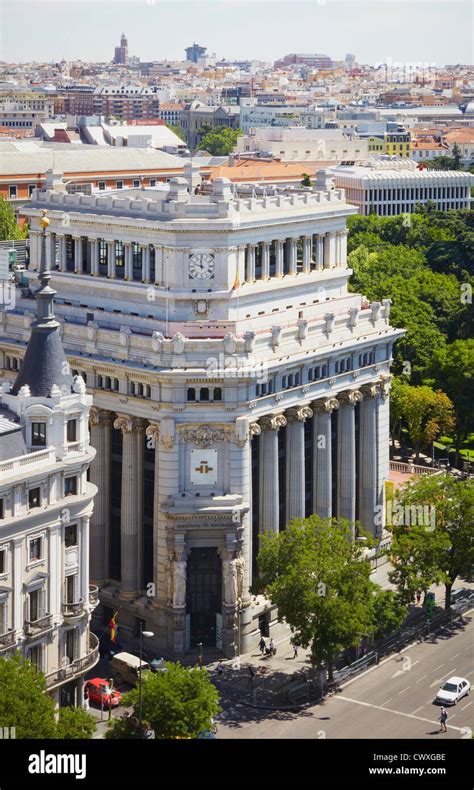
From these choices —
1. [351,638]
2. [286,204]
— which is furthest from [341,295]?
[351,638]

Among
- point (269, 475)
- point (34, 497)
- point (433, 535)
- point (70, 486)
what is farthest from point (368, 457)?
point (34, 497)

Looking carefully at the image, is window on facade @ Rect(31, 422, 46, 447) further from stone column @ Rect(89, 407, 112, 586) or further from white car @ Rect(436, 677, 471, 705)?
white car @ Rect(436, 677, 471, 705)

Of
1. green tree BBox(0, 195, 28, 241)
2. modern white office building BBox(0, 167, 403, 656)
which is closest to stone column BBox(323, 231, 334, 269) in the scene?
modern white office building BBox(0, 167, 403, 656)

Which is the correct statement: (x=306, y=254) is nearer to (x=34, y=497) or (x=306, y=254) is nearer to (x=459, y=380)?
(x=34, y=497)

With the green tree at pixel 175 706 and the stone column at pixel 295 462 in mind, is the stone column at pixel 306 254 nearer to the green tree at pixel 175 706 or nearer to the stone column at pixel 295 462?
the stone column at pixel 295 462

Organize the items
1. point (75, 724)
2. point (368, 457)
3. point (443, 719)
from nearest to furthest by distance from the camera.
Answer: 1. point (75, 724)
2. point (443, 719)
3. point (368, 457)

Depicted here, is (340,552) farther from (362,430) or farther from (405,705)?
(362,430)
